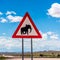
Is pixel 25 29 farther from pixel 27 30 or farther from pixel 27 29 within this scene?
pixel 27 30

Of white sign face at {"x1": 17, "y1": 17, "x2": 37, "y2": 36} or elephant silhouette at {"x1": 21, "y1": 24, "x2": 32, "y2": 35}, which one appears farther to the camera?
white sign face at {"x1": 17, "y1": 17, "x2": 37, "y2": 36}

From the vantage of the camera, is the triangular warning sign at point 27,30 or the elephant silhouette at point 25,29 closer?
the elephant silhouette at point 25,29

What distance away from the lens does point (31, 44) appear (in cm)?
1352

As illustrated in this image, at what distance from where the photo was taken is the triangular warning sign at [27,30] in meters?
13.9

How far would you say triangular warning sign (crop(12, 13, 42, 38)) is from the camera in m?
13.9

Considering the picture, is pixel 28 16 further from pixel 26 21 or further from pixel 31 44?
pixel 31 44

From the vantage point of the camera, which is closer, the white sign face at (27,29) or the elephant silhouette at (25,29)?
the elephant silhouette at (25,29)

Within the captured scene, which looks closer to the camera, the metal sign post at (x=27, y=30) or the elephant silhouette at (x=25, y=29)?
the elephant silhouette at (x=25, y=29)

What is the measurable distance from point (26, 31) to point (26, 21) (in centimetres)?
43

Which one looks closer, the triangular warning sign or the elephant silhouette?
the elephant silhouette

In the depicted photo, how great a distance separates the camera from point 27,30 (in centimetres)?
1391

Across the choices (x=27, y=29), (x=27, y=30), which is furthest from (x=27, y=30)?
(x=27, y=29)

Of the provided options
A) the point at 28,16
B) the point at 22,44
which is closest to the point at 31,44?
the point at 22,44

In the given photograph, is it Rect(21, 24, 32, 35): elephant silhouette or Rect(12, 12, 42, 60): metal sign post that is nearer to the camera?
Rect(21, 24, 32, 35): elephant silhouette
